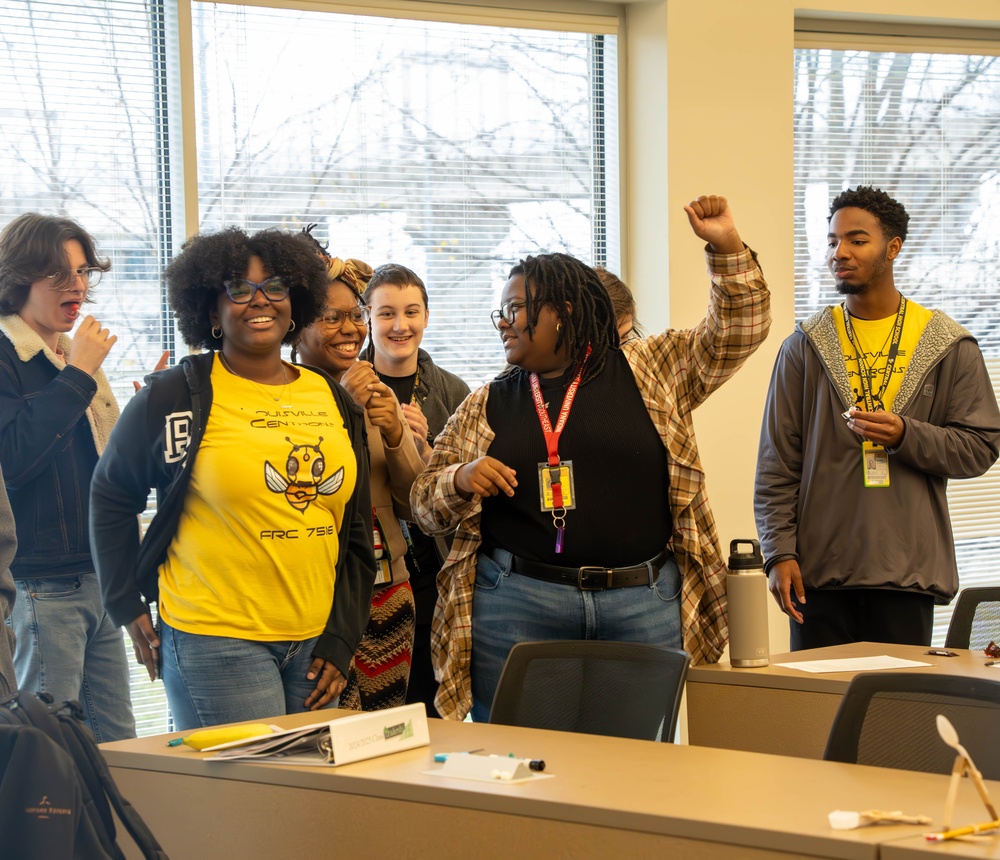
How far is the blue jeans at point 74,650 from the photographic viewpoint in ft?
9.66

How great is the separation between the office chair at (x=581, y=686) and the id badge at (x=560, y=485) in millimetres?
404

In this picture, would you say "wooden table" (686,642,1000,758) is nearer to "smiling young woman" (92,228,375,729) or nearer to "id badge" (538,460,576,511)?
"id badge" (538,460,576,511)

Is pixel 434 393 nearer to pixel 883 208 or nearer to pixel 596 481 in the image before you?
pixel 596 481

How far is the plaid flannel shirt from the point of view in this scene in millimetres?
2725

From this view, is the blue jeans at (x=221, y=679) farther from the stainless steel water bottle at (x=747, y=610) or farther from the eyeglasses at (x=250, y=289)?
the stainless steel water bottle at (x=747, y=610)

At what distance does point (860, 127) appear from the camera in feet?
17.2

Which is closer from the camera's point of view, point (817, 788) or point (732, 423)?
point (817, 788)

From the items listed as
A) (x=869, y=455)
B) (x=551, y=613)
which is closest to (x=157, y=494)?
(x=551, y=613)

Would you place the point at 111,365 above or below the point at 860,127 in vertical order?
below

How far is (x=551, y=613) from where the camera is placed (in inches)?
106

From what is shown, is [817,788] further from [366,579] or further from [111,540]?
[111,540]

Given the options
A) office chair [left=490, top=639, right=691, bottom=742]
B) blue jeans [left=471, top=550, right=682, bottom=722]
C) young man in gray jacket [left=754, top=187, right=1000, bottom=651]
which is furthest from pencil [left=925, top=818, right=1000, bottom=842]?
young man in gray jacket [left=754, top=187, right=1000, bottom=651]

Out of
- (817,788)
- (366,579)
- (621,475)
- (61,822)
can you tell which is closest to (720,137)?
(621,475)

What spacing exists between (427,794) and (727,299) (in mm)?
1501
